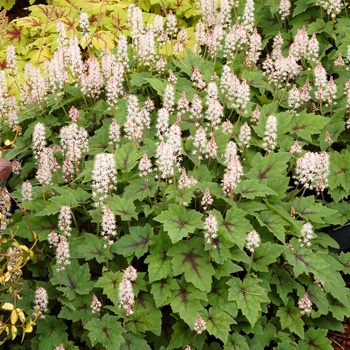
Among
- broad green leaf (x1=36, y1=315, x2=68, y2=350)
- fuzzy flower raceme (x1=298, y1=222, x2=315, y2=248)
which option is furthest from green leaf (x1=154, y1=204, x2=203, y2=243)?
broad green leaf (x1=36, y1=315, x2=68, y2=350)

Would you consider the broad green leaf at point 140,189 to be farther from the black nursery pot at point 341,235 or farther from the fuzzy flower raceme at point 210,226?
the black nursery pot at point 341,235

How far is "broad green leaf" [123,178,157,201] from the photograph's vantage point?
3889 mm

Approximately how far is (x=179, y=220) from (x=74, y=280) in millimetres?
740

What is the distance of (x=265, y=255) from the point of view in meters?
3.81

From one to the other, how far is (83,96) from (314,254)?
2.29m

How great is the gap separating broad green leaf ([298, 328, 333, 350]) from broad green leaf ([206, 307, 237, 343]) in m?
0.61

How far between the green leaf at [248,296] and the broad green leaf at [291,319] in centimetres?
29

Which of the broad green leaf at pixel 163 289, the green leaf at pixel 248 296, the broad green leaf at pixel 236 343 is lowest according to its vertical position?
the broad green leaf at pixel 236 343

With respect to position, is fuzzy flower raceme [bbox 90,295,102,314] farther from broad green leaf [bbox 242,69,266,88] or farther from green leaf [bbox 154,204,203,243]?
broad green leaf [bbox 242,69,266,88]

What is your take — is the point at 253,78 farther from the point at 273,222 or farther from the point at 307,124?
the point at 273,222

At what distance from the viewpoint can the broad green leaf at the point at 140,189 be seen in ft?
12.8

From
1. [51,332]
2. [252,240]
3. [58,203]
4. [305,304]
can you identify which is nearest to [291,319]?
[305,304]

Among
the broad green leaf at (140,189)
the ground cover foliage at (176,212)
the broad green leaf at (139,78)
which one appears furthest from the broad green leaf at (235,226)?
the broad green leaf at (139,78)

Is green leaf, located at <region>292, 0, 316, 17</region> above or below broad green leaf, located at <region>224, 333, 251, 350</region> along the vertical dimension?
above
